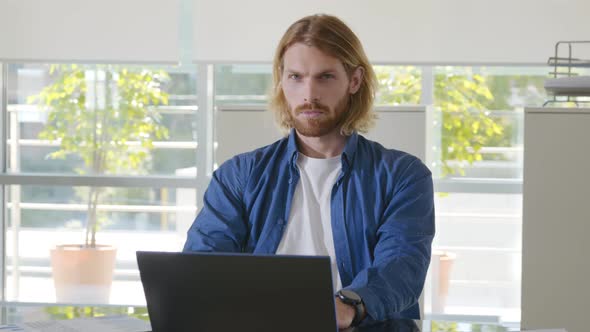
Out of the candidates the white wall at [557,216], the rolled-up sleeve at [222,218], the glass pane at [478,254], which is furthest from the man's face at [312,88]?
the glass pane at [478,254]

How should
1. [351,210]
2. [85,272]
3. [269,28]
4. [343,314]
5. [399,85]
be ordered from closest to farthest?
[343,314], [351,210], [269,28], [399,85], [85,272]

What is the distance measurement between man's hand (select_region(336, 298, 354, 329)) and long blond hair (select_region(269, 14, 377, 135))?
2.19ft

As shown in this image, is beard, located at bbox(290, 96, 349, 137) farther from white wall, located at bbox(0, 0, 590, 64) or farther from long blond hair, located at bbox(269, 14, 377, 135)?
white wall, located at bbox(0, 0, 590, 64)

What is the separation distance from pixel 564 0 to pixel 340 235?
9.66ft

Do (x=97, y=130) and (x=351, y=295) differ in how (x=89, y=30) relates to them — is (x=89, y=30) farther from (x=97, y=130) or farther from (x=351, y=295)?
(x=351, y=295)

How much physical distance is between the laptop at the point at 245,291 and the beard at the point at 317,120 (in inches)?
31.2

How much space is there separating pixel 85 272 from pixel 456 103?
2.40 m

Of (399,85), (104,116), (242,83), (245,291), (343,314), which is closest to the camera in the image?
(245,291)

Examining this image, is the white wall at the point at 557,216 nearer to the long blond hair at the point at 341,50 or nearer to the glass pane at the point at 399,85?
the glass pane at the point at 399,85

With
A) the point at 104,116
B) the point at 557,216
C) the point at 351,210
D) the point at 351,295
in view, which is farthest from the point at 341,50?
the point at 104,116

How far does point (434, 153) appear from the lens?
16.3ft

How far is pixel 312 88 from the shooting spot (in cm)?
222

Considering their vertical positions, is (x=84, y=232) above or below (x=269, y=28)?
below

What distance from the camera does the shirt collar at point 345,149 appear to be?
89.4 inches
